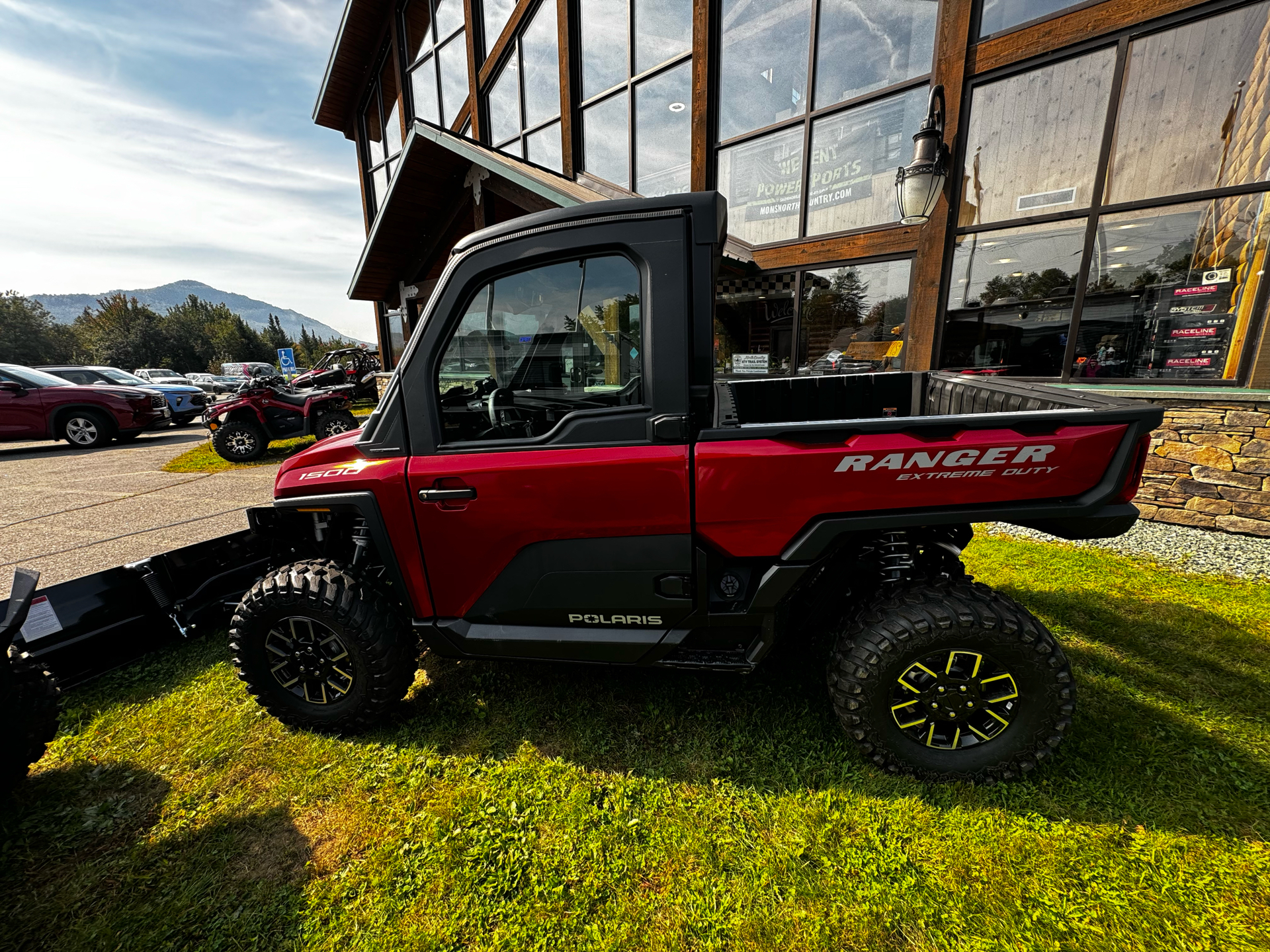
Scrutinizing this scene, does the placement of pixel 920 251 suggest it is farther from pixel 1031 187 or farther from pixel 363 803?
pixel 363 803

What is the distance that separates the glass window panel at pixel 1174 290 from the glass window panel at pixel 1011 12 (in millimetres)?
2199

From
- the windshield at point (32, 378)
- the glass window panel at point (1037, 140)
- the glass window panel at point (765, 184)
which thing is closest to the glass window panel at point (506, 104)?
the glass window panel at point (765, 184)

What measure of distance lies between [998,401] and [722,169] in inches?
268

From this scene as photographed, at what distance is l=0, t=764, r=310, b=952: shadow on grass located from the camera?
5.37 ft

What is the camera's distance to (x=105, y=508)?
599 cm

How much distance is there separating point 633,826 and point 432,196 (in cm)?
1138

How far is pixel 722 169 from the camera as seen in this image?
778 cm

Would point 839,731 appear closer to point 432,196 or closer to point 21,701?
point 21,701

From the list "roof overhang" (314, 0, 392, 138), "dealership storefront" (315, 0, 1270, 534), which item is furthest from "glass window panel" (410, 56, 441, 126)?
"dealership storefront" (315, 0, 1270, 534)

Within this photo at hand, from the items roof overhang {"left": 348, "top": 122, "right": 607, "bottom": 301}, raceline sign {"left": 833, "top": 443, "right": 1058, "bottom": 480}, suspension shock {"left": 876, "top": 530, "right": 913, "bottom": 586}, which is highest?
roof overhang {"left": 348, "top": 122, "right": 607, "bottom": 301}

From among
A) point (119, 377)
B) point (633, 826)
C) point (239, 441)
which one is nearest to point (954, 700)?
point (633, 826)

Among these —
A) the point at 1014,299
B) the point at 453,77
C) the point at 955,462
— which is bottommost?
the point at 955,462

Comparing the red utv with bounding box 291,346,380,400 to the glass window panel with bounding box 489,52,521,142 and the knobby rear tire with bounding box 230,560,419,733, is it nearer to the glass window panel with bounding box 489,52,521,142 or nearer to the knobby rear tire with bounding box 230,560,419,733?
the glass window panel with bounding box 489,52,521,142

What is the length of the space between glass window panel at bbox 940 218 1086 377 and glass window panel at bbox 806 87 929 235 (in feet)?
3.75
